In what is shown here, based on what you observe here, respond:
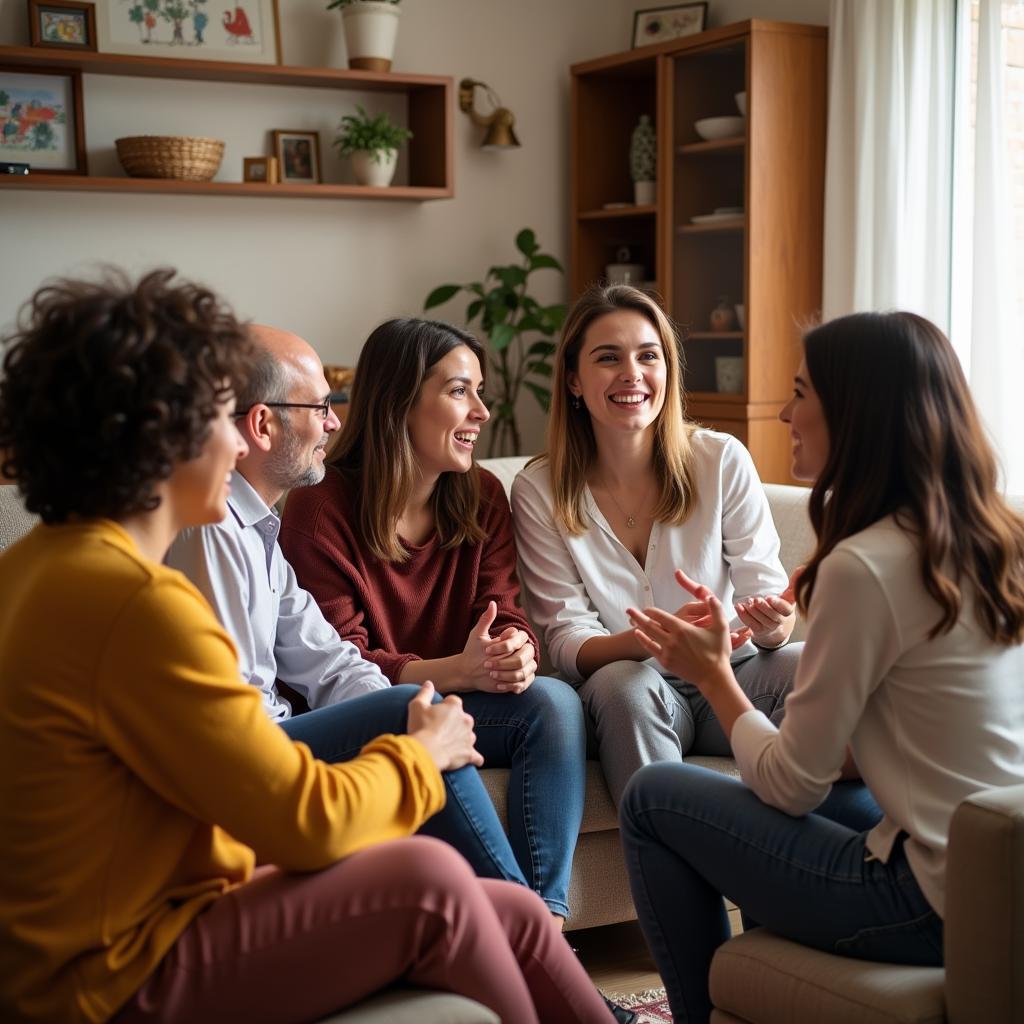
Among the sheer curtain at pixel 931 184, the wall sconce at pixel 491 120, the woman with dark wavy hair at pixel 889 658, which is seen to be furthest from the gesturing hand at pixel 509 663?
the wall sconce at pixel 491 120

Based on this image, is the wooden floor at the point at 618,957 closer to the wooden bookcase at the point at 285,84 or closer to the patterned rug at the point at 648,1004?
the patterned rug at the point at 648,1004

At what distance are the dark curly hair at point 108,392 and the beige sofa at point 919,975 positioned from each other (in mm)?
559

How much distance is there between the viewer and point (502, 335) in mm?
4922

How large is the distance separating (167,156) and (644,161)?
1.68m

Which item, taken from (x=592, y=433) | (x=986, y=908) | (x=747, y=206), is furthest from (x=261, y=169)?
(x=986, y=908)

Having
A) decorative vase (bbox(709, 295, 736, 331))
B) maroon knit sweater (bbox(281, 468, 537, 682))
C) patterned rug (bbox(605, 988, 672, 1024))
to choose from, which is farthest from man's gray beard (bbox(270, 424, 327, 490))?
decorative vase (bbox(709, 295, 736, 331))

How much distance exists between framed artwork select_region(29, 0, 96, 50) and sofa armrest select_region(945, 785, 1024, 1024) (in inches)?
152

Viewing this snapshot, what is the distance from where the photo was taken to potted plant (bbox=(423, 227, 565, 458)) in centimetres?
496

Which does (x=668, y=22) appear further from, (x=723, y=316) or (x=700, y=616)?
(x=700, y=616)

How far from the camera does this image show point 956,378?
1.54 m

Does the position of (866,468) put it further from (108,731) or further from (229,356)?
(108,731)

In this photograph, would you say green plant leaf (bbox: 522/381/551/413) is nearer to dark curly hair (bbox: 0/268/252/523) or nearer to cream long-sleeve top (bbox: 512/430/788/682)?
cream long-sleeve top (bbox: 512/430/788/682)

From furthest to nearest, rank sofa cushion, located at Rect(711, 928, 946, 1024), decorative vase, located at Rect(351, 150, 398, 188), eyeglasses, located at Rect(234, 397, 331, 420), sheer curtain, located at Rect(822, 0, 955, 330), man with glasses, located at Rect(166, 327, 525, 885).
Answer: decorative vase, located at Rect(351, 150, 398, 188) → sheer curtain, located at Rect(822, 0, 955, 330) → eyeglasses, located at Rect(234, 397, 331, 420) → man with glasses, located at Rect(166, 327, 525, 885) → sofa cushion, located at Rect(711, 928, 946, 1024)

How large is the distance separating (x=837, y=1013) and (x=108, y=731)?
0.85 m
